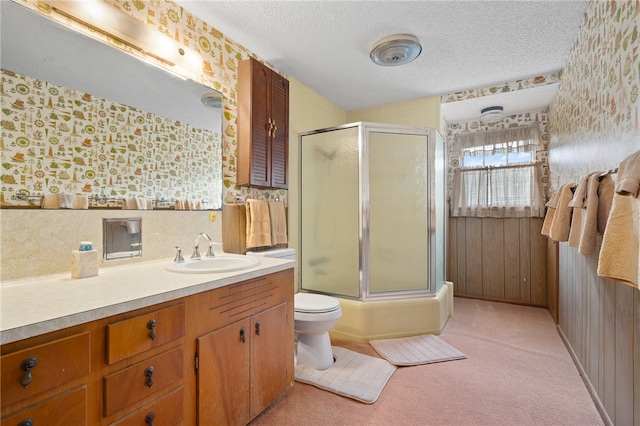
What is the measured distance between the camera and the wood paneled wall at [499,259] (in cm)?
346

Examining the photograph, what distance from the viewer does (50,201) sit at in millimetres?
1300

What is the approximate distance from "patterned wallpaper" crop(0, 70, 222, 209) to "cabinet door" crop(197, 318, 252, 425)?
2.87 ft

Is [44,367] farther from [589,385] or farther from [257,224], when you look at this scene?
[589,385]

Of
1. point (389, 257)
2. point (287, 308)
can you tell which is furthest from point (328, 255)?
point (287, 308)

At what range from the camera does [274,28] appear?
209 cm

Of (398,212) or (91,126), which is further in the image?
(398,212)

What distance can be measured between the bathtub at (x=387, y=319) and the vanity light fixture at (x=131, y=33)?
2164 millimetres

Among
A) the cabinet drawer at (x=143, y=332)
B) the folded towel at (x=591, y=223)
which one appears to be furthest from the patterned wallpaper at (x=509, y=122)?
the cabinet drawer at (x=143, y=332)

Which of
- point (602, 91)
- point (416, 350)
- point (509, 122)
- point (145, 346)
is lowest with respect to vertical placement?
point (416, 350)

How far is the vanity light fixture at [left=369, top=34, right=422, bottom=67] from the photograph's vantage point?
217 centimetres

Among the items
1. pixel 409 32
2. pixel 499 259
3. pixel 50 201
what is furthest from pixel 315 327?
pixel 499 259

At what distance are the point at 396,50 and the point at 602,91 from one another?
126 centimetres

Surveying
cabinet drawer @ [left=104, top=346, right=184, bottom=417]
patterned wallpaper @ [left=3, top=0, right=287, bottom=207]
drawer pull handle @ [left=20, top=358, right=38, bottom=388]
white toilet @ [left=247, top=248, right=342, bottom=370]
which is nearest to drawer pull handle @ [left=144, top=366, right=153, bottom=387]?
cabinet drawer @ [left=104, top=346, right=184, bottom=417]

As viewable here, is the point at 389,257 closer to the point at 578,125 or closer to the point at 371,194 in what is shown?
the point at 371,194
